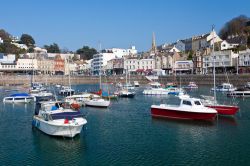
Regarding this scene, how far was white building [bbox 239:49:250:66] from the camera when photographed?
9788 centimetres

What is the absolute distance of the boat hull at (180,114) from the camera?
111 feet

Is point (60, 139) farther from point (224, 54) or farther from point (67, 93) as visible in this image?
point (224, 54)

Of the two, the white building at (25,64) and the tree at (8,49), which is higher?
the tree at (8,49)

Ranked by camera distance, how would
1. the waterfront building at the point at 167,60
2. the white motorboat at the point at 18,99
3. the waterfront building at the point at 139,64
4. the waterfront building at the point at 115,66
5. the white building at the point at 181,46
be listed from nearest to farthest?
the white motorboat at the point at 18,99 < the waterfront building at the point at 167,60 < the waterfront building at the point at 139,64 < the waterfront building at the point at 115,66 < the white building at the point at 181,46

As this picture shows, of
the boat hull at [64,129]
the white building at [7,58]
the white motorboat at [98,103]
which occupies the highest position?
the white building at [7,58]

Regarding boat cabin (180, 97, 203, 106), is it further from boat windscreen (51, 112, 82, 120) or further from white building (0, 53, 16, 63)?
white building (0, 53, 16, 63)

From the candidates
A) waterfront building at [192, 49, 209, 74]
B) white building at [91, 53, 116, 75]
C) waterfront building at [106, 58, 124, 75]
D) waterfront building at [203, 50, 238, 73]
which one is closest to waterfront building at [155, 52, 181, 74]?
waterfront building at [192, 49, 209, 74]

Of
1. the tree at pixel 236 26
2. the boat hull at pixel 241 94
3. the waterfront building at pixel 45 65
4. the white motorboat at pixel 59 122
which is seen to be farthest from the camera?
the waterfront building at pixel 45 65

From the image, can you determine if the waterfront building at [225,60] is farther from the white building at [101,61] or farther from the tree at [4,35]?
the tree at [4,35]

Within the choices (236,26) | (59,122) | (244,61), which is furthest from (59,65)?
(59,122)

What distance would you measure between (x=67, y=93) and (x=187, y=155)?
160 feet

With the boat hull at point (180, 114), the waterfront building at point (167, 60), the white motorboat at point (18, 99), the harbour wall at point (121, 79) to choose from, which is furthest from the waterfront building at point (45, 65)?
the boat hull at point (180, 114)

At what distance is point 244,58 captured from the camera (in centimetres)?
9912

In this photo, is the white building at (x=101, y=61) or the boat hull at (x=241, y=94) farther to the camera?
the white building at (x=101, y=61)
